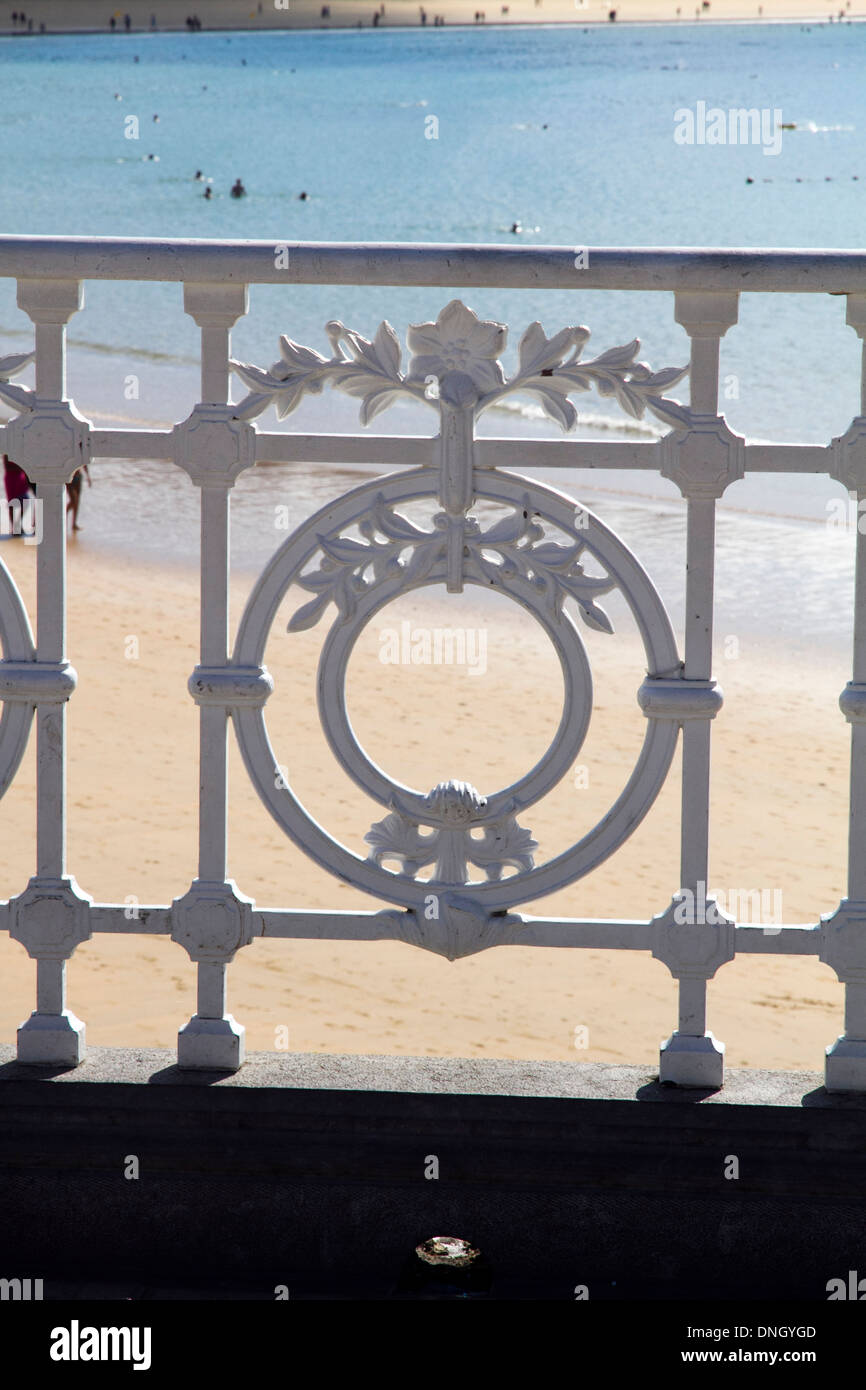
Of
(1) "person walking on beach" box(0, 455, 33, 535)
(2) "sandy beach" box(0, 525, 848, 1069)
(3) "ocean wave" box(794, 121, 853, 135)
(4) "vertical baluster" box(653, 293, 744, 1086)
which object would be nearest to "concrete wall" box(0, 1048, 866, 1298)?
(4) "vertical baluster" box(653, 293, 744, 1086)

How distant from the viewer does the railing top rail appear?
2.56 meters

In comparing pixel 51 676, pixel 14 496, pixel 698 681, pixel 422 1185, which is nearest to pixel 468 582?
pixel 698 681

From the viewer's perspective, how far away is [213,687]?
2707 mm

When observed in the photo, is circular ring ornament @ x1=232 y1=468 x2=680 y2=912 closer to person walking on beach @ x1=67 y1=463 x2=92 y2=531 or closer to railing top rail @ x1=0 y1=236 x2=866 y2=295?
railing top rail @ x1=0 y1=236 x2=866 y2=295

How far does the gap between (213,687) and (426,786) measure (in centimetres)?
530

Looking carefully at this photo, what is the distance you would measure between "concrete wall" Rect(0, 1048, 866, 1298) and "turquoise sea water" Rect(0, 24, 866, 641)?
730 centimetres

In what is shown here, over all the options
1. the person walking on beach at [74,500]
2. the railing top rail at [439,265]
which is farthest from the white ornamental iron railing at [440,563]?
the person walking on beach at [74,500]

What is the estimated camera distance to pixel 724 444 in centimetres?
260

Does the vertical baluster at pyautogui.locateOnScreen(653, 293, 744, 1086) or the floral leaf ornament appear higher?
the floral leaf ornament

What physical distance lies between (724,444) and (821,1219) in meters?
1.22

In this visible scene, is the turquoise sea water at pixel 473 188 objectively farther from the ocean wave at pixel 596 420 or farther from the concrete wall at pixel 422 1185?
the concrete wall at pixel 422 1185

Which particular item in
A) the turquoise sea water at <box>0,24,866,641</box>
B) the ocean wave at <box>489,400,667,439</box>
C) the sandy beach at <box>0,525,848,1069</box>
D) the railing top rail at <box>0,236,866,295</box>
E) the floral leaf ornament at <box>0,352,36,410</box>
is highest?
the turquoise sea water at <box>0,24,866,641</box>

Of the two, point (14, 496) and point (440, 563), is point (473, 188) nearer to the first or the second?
point (14, 496)
